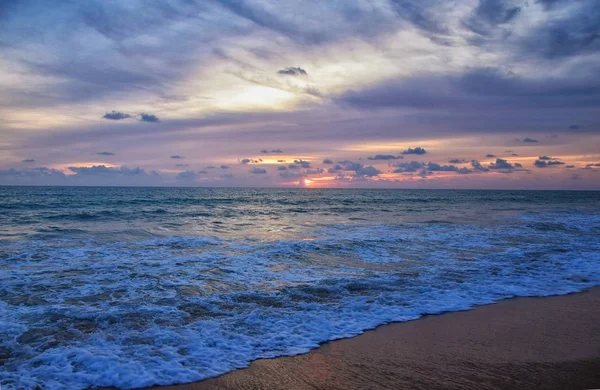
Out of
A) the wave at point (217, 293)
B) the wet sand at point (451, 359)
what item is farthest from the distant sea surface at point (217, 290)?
the wet sand at point (451, 359)

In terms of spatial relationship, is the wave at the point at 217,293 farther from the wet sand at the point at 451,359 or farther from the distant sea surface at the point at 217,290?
the wet sand at the point at 451,359

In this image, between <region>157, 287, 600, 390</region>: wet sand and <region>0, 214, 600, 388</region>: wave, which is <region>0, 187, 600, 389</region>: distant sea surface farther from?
<region>157, 287, 600, 390</region>: wet sand

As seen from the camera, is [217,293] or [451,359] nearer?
[451,359]

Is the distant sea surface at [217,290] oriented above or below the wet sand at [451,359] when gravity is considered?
below

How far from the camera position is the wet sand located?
484 cm

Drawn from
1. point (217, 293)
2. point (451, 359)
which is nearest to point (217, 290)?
point (217, 293)

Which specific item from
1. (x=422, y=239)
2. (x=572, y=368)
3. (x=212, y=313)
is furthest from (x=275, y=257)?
(x=572, y=368)

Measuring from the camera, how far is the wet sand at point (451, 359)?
4.84m

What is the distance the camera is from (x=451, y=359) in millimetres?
5488

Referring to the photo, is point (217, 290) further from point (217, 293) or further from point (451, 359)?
point (451, 359)

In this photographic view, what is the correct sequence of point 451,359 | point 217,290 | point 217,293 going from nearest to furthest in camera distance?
1. point 451,359
2. point 217,293
3. point 217,290

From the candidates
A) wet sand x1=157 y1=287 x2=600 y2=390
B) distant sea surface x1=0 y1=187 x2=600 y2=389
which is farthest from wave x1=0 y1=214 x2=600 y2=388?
wet sand x1=157 y1=287 x2=600 y2=390

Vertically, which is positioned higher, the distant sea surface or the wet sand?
the wet sand

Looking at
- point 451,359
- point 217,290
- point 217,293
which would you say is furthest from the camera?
point 217,290
